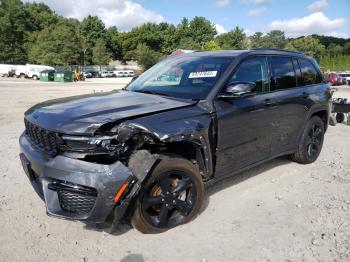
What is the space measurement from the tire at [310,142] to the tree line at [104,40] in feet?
207

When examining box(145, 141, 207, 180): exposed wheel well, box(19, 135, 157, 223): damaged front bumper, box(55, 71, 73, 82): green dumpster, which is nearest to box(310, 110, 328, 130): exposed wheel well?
box(145, 141, 207, 180): exposed wheel well

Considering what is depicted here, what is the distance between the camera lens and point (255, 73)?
4.41 meters

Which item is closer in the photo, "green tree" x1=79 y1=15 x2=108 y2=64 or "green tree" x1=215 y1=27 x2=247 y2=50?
"green tree" x1=215 y1=27 x2=247 y2=50

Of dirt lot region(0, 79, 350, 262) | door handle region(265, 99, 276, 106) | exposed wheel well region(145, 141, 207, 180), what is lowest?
dirt lot region(0, 79, 350, 262)

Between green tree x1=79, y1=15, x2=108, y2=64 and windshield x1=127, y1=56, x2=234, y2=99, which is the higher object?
green tree x1=79, y1=15, x2=108, y2=64

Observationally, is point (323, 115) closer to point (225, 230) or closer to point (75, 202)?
point (225, 230)

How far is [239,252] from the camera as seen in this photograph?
317cm

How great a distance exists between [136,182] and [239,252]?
1.17 m

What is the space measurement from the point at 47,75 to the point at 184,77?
4507cm

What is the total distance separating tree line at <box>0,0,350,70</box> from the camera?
2867 inches

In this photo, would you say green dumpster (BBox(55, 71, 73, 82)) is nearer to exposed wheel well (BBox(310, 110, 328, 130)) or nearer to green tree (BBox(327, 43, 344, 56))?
exposed wheel well (BBox(310, 110, 328, 130))

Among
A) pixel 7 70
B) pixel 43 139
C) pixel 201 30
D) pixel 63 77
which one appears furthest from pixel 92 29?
pixel 43 139

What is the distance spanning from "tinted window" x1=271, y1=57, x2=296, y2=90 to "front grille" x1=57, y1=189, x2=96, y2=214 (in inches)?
115

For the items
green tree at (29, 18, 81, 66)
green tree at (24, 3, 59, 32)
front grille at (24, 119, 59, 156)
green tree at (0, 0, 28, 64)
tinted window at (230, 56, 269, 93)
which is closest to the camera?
front grille at (24, 119, 59, 156)
